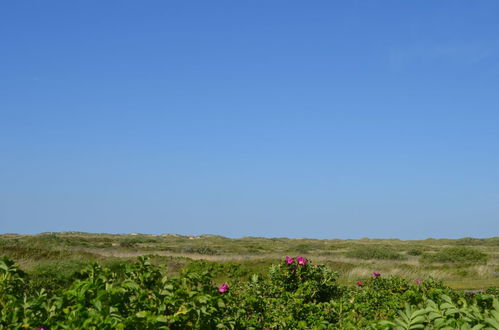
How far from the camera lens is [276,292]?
372 inches

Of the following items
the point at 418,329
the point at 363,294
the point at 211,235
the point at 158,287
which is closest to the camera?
the point at 418,329

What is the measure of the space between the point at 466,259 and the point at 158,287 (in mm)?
37449

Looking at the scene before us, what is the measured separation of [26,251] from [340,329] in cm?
2085

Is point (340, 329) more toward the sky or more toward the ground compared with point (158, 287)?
more toward the ground

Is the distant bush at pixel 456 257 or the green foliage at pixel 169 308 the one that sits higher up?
the green foliage at pixel 169 308

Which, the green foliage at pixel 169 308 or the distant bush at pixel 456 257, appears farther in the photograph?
the distant bush at pixel 456 257

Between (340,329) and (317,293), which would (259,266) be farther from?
(340,329)

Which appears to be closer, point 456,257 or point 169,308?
point 169,308

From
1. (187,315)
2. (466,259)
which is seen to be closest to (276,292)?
(187,315)

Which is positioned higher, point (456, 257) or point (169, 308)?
point (169, 308)

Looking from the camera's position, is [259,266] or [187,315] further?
[259,266]

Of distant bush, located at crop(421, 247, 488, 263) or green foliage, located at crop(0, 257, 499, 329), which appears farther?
distant bush, located at crop(421, 247, 488, 263)

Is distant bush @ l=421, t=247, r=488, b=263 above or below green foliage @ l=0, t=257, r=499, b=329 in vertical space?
below

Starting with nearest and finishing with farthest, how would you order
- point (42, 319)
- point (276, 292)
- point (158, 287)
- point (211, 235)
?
point (42, 319) < point (158, 287) < point (276, 292) < point (211, 235)
